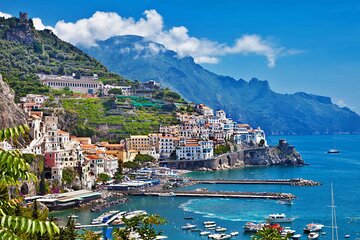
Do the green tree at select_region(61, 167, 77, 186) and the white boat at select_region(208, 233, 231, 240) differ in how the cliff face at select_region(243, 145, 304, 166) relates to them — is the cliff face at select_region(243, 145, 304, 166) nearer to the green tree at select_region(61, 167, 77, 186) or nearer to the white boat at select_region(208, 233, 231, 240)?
the green tree at select_region(61, 167, 77, 186)

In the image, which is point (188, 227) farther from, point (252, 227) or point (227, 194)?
point (227, 194)

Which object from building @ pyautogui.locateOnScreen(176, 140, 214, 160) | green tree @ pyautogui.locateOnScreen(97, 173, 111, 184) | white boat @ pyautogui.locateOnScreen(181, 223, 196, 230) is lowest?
white boat @ pyautogui.locateOnScreen(181, 223, 196, 230)

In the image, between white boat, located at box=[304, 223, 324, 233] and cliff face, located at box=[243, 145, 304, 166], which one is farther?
cliff face, located at box=[243, 145, 304, 166]

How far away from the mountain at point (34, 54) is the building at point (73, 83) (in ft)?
8.03

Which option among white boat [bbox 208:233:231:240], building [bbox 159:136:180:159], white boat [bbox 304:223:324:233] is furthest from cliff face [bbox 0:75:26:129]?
white boat [bbox 304:223:324:233]

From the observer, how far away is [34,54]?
108250mm

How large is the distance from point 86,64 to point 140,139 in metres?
38.8

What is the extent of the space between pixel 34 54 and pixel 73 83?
57.7 ft

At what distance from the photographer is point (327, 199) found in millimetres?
52156

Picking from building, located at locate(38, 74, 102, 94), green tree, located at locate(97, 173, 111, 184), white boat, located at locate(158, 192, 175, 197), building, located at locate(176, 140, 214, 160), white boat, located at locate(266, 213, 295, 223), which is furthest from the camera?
building, located at locate(38, 74, 102, 94)

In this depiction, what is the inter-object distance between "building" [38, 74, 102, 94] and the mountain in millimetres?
2449

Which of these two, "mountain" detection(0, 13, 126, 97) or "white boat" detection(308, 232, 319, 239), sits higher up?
"mountain" detection(0, 13, 126, 97)

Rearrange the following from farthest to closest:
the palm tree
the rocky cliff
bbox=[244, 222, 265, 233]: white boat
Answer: the rocky cliff → bbox=[244, 222, 265, 233]: white boat → the palm tree

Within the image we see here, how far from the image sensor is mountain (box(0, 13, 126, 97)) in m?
99.9
